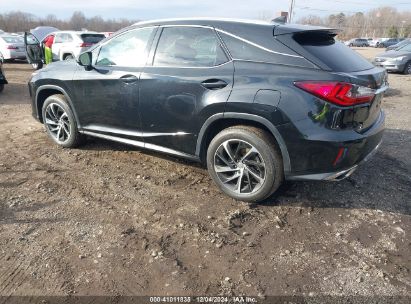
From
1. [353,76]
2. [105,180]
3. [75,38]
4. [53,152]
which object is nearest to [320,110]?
[353,76]

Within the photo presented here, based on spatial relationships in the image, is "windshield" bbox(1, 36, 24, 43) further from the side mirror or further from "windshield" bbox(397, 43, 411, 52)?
"windshield" bbox(397, 43, 411, 52)

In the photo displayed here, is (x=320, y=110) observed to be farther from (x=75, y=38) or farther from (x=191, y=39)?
(x=75, y=38)

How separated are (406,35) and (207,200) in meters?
94.4

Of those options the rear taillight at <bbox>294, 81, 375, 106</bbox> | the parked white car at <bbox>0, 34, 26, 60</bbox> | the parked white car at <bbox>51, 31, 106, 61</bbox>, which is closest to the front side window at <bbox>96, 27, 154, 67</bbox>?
the rear taillight at <bbox>294, 81, 375, 106</bbox>

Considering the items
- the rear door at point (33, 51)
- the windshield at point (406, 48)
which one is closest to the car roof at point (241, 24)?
the rear door at point (33, 51)

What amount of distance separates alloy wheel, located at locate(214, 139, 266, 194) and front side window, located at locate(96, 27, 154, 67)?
142cm

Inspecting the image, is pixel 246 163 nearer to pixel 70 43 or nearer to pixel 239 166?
pixel 239 166

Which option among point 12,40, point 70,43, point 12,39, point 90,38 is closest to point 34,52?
point 70,43

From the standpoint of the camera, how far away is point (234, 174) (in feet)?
12.0

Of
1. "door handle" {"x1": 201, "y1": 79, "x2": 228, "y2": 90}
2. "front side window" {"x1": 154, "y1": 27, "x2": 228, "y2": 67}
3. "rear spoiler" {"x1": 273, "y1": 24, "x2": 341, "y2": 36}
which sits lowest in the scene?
"door handle" {"x1": 201, "y1": 79, "x2": 228, "y2": 90}

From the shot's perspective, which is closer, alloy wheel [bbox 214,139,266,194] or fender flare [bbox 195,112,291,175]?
fender flare [bbox 195,112,291,175]

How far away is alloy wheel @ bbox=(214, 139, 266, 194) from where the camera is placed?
3.50 meters

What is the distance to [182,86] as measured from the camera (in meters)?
3.65

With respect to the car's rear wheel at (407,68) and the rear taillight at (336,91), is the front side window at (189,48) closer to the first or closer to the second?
the rear taillight at (336,91)
